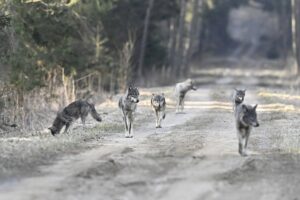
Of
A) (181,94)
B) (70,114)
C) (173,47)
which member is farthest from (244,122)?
(173,47)

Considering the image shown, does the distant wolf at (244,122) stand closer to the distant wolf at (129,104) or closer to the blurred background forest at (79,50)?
the distant wolf at (129,104)

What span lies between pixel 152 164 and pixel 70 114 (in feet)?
20.2

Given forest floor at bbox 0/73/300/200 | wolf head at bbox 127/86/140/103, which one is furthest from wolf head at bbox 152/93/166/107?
wolf head at bbox 127/86/140/103

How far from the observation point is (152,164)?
14.0 metres

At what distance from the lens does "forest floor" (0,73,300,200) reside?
38.2 feet

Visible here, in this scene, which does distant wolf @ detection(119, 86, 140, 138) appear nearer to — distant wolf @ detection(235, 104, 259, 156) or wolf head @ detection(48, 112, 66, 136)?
wolf head @ detection(48, 112, 66, 136)

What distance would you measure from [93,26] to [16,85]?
16.4m

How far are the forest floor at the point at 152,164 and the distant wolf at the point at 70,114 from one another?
0.39 metres

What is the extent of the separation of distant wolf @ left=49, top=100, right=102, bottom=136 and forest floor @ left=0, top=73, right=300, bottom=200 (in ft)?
1.27

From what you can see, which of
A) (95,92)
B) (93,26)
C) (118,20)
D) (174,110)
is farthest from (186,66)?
(174,110)

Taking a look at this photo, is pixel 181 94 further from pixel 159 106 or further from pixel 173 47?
pixel 173 47

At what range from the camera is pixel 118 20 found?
46062 mm

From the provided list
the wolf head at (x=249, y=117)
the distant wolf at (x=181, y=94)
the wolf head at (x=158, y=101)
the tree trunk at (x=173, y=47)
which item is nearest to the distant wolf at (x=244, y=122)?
the wolf head at (x=249, y=117)

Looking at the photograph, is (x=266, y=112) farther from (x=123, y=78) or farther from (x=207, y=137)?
(x=123, y=78)
